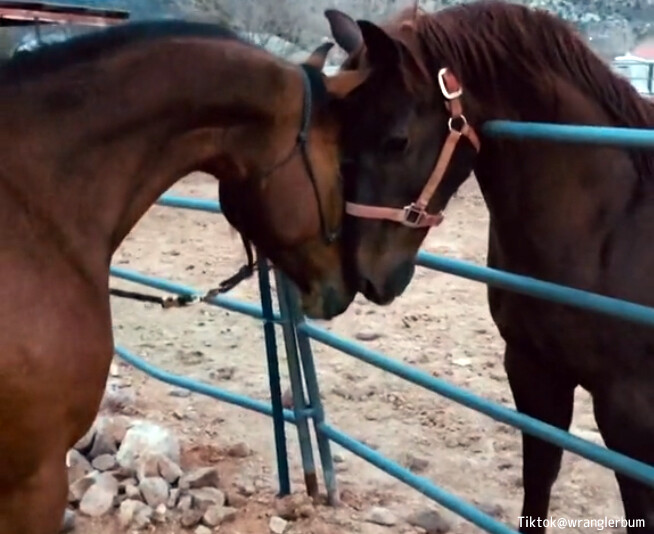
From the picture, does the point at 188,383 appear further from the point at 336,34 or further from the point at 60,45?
the point at 60,45

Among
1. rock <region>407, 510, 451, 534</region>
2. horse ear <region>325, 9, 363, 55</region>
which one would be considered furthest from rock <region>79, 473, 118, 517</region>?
horse ear <region>325, 9, 363, 55</region>

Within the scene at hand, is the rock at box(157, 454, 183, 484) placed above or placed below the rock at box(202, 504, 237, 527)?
above

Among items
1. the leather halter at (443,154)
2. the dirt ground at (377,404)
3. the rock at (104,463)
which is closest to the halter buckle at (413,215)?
the leather halter at (443,154)

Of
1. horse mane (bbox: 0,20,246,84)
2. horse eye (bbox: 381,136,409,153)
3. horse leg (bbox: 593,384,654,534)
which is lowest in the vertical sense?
horse leg (bbox: 593,384,654,534)

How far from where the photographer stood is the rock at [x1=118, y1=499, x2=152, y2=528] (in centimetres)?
238

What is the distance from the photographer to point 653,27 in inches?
396

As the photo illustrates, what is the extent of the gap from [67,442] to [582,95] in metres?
1.13

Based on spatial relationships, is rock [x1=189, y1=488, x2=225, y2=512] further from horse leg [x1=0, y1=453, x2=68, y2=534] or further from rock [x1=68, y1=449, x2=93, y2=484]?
horse leg [x1=0, y1=453, x2=68, y2=534]

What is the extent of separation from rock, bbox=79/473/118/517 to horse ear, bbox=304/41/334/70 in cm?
145

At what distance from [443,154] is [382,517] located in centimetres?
118

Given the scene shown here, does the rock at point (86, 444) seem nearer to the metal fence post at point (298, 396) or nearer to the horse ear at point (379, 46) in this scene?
the metal fence post at point (298, 396)

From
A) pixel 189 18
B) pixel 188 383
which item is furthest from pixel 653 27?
pixel 189 18

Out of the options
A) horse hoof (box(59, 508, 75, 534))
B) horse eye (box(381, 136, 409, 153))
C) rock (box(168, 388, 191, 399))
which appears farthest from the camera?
rock (box(168, 388, 191, 399))

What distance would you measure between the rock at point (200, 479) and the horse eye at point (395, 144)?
4.32ft
